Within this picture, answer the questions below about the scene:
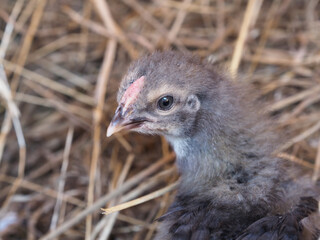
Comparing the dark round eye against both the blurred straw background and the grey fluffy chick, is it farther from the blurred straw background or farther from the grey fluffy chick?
the blurred straw background

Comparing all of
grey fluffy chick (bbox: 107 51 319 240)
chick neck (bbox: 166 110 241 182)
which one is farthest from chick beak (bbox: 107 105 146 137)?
chick neck (bbox: 166 110 241 182)

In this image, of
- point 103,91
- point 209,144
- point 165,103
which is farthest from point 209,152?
point 103,91

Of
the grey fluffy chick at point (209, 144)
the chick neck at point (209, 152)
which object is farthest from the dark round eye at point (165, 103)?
the chick neck at point (209, 152)

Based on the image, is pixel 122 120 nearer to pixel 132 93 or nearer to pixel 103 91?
pixel 132 93

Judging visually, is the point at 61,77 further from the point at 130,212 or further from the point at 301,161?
the point at 301,161

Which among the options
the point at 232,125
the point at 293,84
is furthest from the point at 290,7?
the point at 232,125
